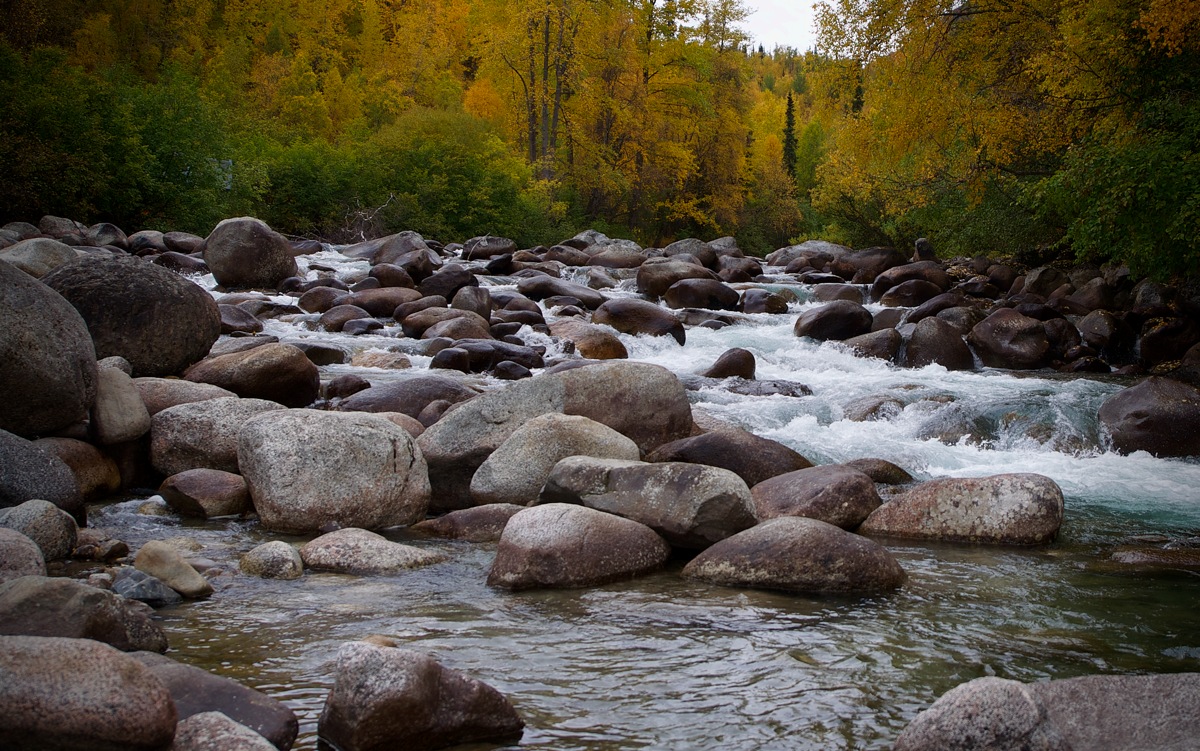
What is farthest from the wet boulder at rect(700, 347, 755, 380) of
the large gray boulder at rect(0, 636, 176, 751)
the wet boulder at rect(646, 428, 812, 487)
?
the large gray boulder at rect(0, 636, 176, 751)

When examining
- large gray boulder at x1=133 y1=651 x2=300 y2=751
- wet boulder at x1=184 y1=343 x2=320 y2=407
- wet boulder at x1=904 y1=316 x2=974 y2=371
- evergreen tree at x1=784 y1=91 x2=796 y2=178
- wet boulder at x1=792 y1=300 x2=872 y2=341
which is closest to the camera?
large gray boulder at x1=133 y1=651 x2=300 y2=751

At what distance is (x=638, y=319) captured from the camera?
18.2 metres

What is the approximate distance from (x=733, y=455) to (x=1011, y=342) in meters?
9.92

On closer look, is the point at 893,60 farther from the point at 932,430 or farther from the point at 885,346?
the point at 932,430

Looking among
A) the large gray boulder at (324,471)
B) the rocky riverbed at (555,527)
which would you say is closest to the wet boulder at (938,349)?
the rocky riverbed at (555,527)

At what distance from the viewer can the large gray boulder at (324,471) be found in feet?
25.6

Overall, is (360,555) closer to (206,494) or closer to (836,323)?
(206,494)

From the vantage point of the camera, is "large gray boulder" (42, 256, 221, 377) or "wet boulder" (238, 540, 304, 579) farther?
"large gray boulder" (42, 256, 221, 377)

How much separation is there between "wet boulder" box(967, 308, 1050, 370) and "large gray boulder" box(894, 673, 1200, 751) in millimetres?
13741

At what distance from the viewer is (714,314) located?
808 inches

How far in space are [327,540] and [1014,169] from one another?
18429 mm

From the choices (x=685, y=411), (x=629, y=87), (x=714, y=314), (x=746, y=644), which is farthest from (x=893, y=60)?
(x=629, y=87)

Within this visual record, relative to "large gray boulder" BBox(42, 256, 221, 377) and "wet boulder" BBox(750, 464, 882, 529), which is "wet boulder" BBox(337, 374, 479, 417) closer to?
"large gray boulder" BBox(42, 256, 221, 377)

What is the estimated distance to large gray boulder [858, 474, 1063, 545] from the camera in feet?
25.7
